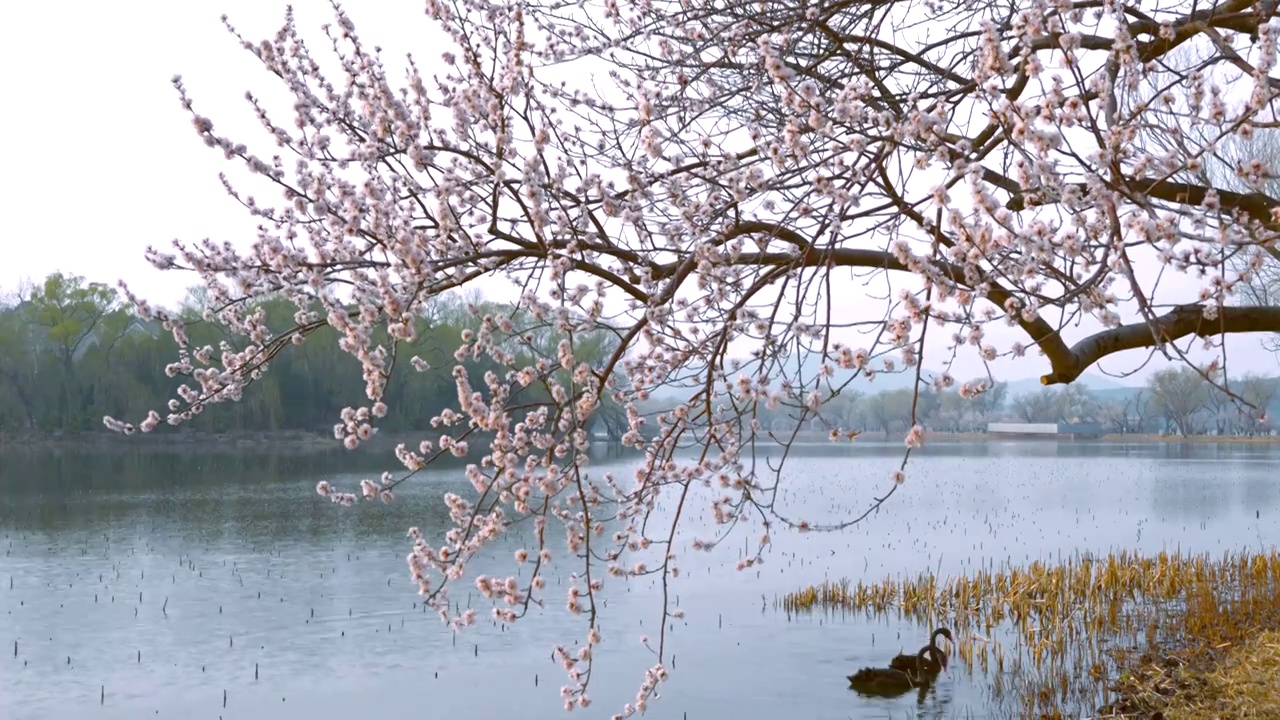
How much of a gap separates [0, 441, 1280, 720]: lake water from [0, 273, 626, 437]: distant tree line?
2957 centimetres

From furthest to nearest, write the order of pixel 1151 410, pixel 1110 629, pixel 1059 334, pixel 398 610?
1. pixel 1151 410
2. pixel 398 610
3. pixel 1110 629
4. pixel 1059 334

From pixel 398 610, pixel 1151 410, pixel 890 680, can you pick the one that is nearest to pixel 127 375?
pixel 398 610

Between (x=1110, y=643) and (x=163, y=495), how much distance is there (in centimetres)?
2667

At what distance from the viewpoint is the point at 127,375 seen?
198ft

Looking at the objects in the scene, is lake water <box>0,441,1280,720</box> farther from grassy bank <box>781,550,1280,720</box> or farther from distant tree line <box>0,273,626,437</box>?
distant tree line <box>0,273,626,437</box>

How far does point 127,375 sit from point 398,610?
5092cm

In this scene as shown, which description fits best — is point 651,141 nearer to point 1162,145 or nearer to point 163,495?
point 1162,145

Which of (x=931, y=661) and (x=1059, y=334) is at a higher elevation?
(x=1059, y=334)

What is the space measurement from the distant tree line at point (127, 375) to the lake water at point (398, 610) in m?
29.6

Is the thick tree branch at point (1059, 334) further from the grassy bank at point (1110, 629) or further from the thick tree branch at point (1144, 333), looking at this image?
the grassy bank at point (1110, 629)

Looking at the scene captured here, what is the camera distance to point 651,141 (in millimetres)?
4977

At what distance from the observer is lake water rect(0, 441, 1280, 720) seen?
11.6 m

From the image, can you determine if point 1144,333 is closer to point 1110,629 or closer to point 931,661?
point 931,661

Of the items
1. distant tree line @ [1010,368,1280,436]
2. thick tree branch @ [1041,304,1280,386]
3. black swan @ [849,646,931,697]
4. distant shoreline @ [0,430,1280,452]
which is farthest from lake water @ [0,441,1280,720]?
distant tree line @ [1010,368,1280,436]
